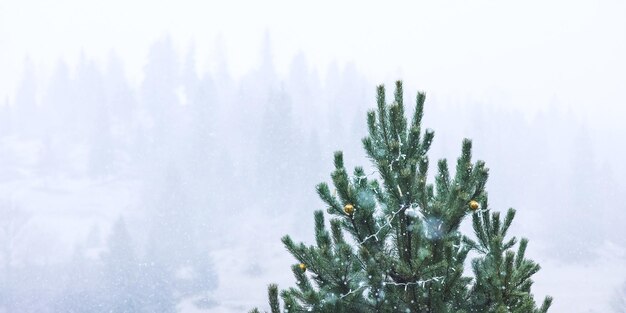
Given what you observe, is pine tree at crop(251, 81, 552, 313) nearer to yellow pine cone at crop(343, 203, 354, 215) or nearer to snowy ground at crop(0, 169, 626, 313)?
yellow pine cone at crop(343, 203, 354, 215)

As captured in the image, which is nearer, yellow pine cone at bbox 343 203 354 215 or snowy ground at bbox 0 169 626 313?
yellow pine cone at bbox 343 203 354 215

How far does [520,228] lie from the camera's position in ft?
230

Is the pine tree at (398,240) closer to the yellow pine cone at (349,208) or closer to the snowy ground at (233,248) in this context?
the yellow pine cone at (349,208)

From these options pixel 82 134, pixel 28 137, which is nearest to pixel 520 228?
pixel 82 134

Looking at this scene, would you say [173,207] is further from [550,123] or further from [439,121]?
[550,123]

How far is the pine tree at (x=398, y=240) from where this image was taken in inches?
147

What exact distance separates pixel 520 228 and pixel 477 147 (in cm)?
1914

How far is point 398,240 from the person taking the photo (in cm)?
399

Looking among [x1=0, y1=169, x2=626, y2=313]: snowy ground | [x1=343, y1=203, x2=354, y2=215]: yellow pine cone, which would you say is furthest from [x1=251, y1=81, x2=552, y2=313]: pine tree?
[x1=0, y1=169, x2=626, y2=313]: snowy ground

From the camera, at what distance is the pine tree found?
147 inches

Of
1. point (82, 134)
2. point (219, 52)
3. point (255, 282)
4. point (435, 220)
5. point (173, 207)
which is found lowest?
point (435, 220)

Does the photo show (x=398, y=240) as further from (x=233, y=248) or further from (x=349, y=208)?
(x=233, y=248)

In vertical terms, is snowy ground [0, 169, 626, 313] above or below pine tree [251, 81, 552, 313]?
→ above

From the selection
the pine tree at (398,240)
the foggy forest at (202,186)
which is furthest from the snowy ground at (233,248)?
the pine tree at (398,240)
